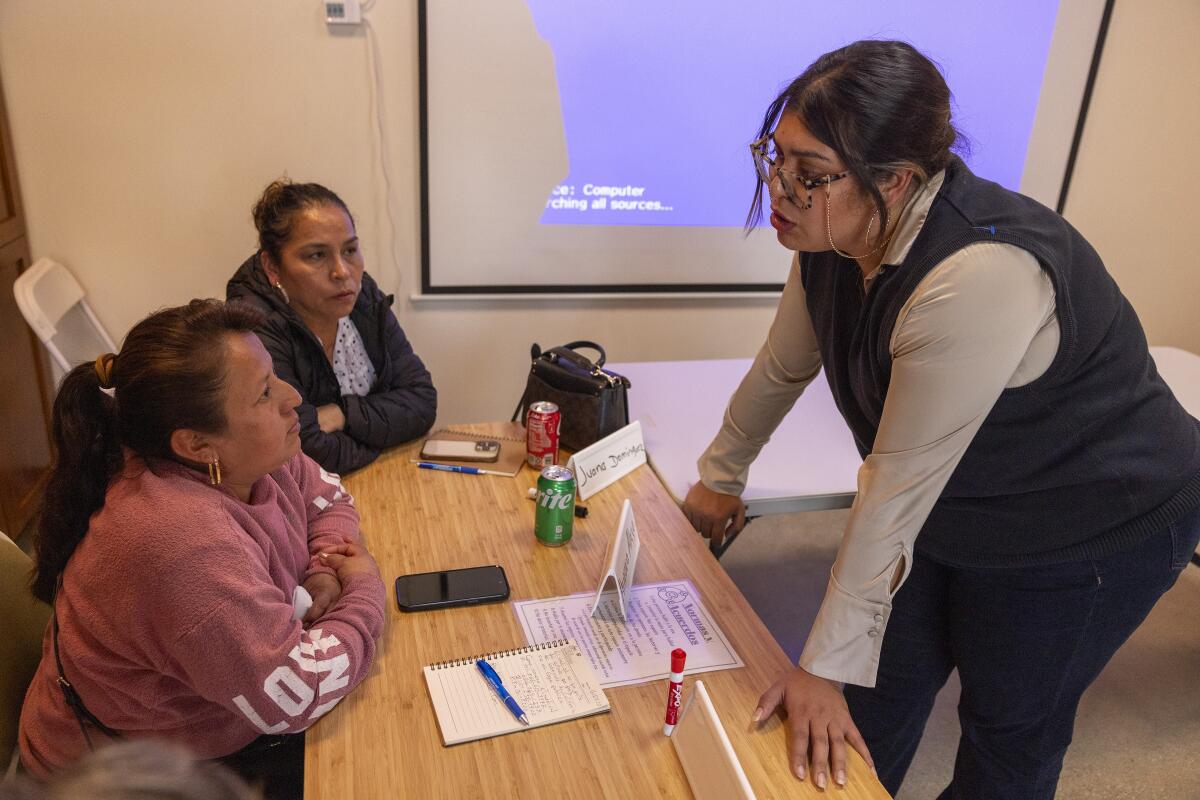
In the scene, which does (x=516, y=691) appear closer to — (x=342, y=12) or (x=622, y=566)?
(x=622, y=566)

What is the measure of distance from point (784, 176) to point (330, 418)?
1.06m

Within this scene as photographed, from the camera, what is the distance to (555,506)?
1425 millimetres

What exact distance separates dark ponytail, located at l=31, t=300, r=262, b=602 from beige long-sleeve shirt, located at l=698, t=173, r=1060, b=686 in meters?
0.85

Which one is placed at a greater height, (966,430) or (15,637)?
(966,430)

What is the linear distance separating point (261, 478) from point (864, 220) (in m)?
0.92

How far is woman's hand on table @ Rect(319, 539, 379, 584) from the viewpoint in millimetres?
1269

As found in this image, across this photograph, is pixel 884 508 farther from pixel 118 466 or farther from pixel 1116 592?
pixel 118 466

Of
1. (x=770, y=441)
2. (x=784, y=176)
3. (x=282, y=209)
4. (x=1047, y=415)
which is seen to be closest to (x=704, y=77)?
(x=770, y=441)

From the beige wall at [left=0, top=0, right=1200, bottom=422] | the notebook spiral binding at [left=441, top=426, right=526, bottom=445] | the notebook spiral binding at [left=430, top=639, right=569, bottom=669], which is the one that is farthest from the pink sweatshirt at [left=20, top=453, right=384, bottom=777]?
the beige wall at [left=0, top=0, right=1200, bottom=422]

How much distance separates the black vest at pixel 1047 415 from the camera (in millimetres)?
1057

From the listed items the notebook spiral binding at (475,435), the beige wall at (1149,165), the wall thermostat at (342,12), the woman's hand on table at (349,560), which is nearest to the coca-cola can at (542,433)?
the notebook spiral binding at (475,435)

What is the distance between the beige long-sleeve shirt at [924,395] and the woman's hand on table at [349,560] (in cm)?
Result: 67

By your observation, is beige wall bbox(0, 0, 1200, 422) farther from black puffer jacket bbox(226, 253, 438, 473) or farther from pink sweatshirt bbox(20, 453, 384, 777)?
pink sweatshirt bbox(20, 453, 384, 777)

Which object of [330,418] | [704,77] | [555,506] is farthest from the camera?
[704,77]
